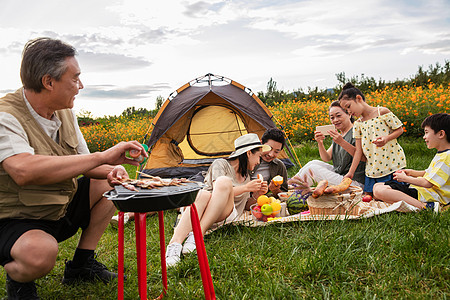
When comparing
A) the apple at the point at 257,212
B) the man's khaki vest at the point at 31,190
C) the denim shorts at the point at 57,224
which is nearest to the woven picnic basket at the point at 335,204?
the apple at the point at 257,212

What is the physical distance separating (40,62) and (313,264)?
196cm

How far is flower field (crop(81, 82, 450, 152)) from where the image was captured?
7199 mm

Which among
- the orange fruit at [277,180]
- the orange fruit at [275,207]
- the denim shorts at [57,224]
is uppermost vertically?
the denim shorts at [57,224]

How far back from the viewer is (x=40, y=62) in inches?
76.2

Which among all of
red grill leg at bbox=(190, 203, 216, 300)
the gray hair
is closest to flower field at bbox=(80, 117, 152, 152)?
the gray hair

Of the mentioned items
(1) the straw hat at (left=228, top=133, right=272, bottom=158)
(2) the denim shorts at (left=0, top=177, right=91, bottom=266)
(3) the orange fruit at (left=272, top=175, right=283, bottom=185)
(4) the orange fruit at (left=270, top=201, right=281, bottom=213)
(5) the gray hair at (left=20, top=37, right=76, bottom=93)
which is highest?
(5) the gray hair at (left=20, top=37, right=76, bottom=93)

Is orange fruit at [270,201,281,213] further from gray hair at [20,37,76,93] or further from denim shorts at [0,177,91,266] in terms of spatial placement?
gray hair at [20,37,76,93]

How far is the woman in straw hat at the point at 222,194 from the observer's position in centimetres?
273

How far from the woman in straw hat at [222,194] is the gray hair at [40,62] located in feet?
4.26

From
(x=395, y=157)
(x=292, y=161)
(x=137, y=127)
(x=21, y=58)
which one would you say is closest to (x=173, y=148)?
(x=292, y=161)

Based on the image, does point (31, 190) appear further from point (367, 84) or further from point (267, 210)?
point (367, 84)

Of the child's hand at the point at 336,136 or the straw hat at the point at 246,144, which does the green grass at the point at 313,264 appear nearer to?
the straw hat at the point at 246,144

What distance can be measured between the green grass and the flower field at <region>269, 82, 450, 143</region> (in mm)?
4865

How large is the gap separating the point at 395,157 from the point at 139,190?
3395mm
